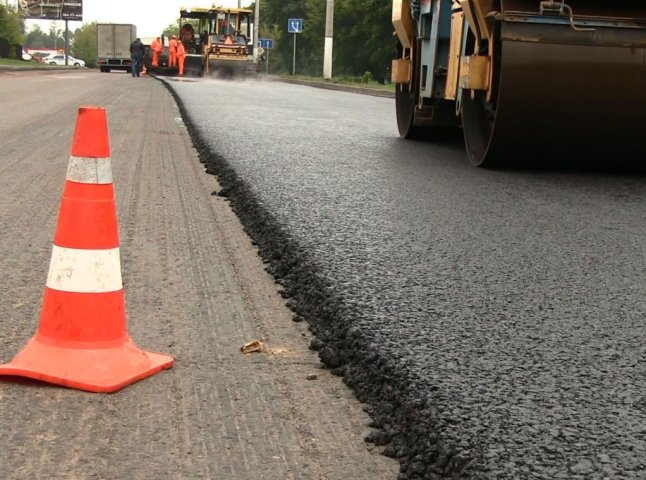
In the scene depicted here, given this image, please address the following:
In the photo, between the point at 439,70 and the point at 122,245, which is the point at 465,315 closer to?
the point at 122,245

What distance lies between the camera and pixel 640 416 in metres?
2.43

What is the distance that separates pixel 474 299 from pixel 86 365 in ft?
4.78

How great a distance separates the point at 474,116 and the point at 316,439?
564 centimetres

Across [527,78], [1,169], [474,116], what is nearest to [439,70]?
[474,116]

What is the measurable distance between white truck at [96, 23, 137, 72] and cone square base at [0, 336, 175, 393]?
168ft

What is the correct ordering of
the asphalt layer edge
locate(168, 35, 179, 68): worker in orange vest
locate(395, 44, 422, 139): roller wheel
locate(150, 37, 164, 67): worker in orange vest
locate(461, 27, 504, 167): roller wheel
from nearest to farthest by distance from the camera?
1. the asphalt layer edge
2. locate(461, 27, 504, 167): roller wheel
3. locate(395, 44, 422, 139): roller wheel
4. locate(168, 35, 179, 68): worker in orange vest
5. locate(150, 37, 164, 67): worker in orange vest

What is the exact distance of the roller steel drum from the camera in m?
6.59

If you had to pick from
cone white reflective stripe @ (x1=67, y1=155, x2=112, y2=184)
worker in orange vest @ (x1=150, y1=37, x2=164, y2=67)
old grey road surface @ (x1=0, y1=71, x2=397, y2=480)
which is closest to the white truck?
worker in orange vest @ (x1=150, y1=37, x2=164, y2=67)

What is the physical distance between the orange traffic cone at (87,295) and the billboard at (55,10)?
94743 mm

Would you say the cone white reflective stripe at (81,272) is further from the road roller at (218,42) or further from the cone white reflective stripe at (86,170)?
the road roller at (218,42)

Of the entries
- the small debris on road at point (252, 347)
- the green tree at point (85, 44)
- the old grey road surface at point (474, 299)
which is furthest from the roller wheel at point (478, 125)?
the green tree at point (85, 44)

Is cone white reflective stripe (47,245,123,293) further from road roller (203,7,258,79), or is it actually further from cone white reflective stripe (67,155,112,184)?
road roller (203,7,258,79)

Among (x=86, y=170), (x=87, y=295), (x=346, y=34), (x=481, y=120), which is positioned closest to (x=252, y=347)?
(x=87, y=295)

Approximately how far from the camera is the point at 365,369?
2.84m
